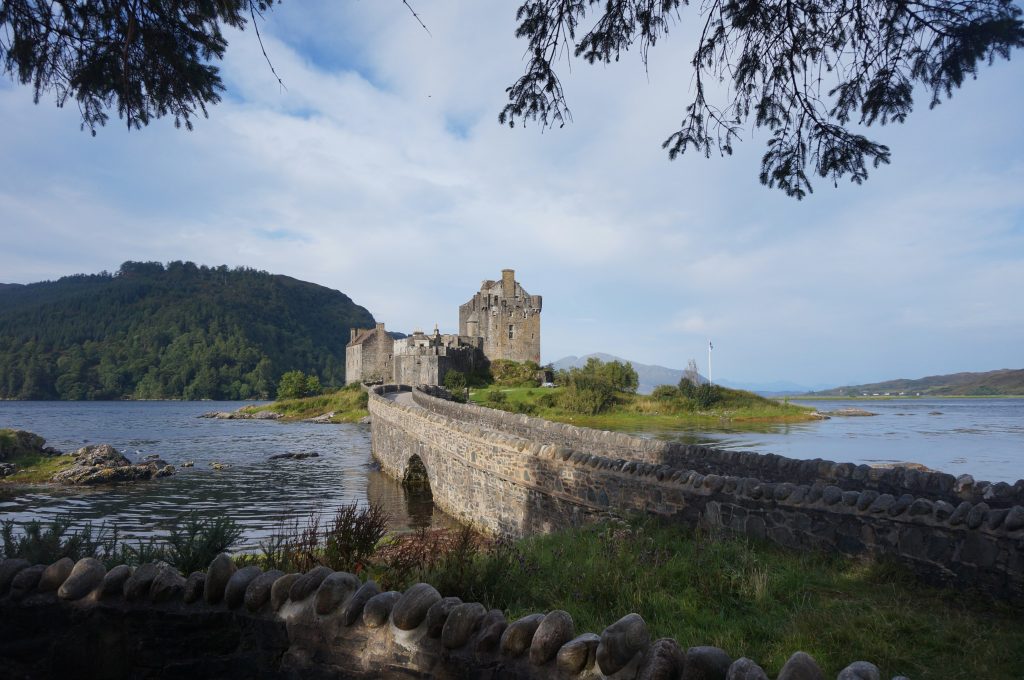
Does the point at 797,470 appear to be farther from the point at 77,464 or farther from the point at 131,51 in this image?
the point at 77,464

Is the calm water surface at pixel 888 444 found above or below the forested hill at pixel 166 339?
below

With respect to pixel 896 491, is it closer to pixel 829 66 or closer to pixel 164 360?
pixel 829 66

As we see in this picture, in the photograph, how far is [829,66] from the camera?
19.4 feet

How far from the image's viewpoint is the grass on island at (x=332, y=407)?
49659mm

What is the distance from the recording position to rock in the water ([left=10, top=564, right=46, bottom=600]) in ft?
11.9

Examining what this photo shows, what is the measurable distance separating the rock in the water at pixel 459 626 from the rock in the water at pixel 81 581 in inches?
91.1

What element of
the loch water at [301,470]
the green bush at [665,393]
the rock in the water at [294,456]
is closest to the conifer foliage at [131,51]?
the loch water at [301,470]

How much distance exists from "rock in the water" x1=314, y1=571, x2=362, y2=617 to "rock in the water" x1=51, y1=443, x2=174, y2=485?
19.9 meters

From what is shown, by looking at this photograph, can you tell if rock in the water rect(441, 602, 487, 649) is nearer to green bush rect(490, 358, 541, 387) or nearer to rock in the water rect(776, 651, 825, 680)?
rock in the water rect(776, 651, 825, 680)

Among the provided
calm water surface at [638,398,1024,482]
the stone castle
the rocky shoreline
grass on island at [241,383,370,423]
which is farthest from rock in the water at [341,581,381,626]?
grass on island at [241,383,370,423]

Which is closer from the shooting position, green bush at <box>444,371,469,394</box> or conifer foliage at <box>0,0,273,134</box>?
conifer foliage at <box>0,0,273,134</box>

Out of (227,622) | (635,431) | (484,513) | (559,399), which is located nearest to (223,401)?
(559,399)

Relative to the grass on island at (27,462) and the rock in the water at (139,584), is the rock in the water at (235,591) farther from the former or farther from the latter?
the grass on island at (27,462)

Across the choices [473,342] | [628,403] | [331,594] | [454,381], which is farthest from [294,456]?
[473,342]
